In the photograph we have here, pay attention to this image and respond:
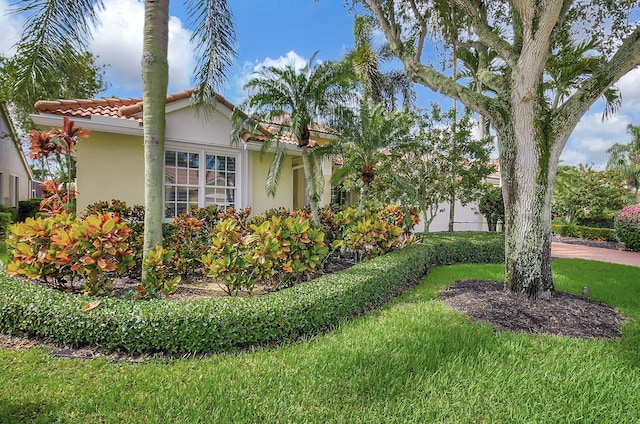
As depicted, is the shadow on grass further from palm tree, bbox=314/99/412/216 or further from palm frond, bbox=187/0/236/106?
palm tree, bbox=314/99/412/216

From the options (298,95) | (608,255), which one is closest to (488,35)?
(298,95)

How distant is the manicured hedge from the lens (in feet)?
12.6

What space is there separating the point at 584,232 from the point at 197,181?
21490 mm

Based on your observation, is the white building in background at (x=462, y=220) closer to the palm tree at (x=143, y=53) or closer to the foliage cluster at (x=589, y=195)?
the foliage cluster at (x=589, y=195)

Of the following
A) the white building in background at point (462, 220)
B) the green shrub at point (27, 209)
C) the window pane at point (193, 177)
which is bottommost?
the white building in background at point (462, 220)

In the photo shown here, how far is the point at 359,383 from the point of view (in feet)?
10.6

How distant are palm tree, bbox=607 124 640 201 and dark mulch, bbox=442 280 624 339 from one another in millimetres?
28519

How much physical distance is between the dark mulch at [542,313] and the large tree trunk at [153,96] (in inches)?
217

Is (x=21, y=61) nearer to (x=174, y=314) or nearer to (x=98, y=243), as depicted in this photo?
(x=98, y=243)

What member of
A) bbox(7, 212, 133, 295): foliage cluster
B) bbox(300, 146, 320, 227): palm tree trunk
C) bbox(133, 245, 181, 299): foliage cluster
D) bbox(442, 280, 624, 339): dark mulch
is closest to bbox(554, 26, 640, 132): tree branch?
bbox(442, 280, 624, 339): dark mulch

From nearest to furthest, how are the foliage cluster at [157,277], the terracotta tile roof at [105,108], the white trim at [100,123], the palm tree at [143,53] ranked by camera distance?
1. the foliage cluster at [157,277]
2. the palm tree at [143,53]
3. the white trim at [100,123]
4. the terracotta tile roof at [105,108]

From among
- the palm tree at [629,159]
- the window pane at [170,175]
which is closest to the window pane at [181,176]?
the window pane at [170,175]

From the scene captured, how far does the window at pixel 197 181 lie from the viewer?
988 cm

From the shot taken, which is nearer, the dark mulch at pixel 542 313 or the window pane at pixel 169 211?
the dark mulch at pixel 542 313
